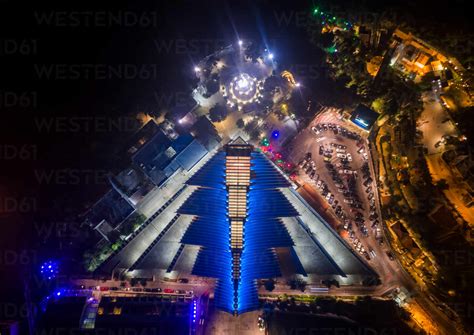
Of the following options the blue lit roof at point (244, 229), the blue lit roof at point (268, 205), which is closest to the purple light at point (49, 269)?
the blue lit roof at point (244, 229)

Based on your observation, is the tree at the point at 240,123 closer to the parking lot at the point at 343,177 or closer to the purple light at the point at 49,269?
the parking lot at the point at 343,177

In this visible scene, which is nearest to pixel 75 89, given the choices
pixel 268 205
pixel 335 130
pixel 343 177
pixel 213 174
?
pixel 213 174

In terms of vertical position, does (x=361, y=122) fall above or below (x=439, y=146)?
above

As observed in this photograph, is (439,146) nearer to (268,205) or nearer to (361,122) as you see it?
(361,122)

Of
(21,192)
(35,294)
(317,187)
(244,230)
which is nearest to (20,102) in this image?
(21,192)

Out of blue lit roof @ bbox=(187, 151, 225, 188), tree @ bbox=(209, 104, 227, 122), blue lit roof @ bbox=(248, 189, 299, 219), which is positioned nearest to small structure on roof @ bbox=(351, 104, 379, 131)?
blue lit roof @ bbox=(248, 189, 299, 219)
